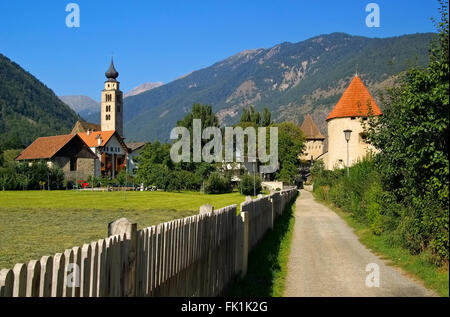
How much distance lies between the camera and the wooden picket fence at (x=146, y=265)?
303 cm

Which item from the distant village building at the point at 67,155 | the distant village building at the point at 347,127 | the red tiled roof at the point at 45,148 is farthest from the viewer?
the distant village building at the point at 67,155

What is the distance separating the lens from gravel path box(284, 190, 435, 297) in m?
7.65

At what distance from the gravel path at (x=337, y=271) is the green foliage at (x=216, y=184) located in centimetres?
4810

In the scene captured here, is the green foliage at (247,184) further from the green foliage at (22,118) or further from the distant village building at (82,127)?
the green foliage at (22,118)

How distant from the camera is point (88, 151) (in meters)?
88.4

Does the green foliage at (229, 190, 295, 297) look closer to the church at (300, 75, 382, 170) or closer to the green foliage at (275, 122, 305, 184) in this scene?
the church at (300, 75, 382, 170)

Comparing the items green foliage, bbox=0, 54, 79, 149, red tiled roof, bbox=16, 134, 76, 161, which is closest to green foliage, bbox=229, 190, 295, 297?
red tiled roof, bbox=16, 134, 76, 161

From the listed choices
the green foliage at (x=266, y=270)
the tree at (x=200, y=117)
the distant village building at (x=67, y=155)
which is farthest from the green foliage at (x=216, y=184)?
the green foliage at (x=266, y=270)

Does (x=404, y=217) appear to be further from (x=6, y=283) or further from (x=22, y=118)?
(x=22, y=118)

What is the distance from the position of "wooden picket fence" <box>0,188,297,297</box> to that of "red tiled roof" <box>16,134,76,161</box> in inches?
3072

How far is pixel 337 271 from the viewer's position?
31.1ft
